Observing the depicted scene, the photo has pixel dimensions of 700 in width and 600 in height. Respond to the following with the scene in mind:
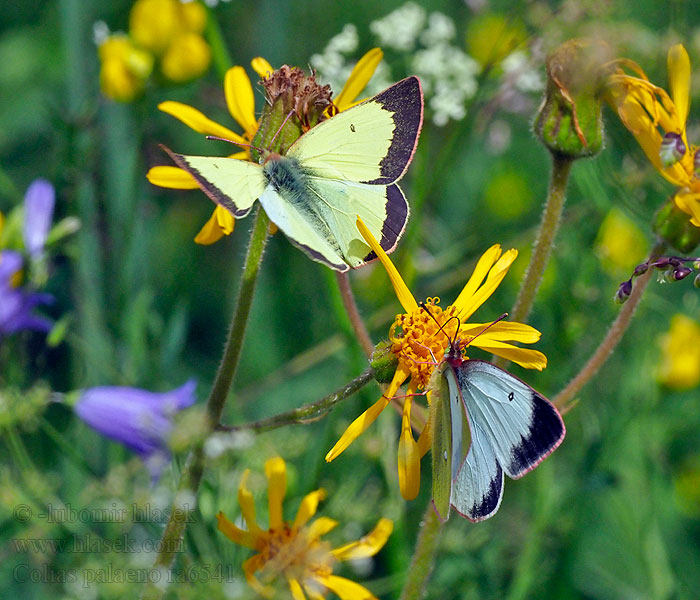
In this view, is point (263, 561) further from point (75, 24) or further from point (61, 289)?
point (75, 24)

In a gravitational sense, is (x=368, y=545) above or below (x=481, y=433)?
below

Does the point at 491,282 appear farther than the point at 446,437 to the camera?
Yes

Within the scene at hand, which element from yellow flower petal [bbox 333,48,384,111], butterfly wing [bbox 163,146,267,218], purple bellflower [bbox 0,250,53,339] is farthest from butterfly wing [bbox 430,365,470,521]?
purple bellflower [bbox 0,250,53,339]

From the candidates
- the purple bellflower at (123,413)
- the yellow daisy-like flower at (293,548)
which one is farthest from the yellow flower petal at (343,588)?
the purple bellflower at (123,413)

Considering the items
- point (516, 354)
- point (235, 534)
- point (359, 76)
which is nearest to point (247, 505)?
point (235, 534)

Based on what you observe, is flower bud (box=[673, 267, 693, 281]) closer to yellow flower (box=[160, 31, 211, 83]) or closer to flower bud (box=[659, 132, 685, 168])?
flower bud (box=[659, 132, 685, 168])

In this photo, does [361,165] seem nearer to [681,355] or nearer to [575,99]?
[575,99]
